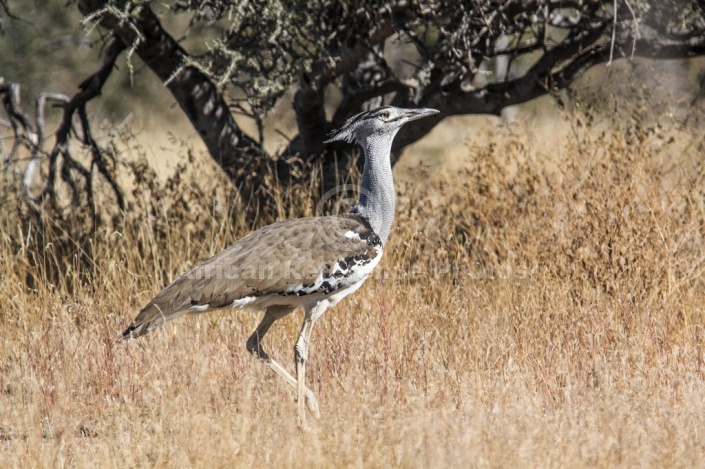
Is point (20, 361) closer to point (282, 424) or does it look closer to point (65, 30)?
point (282, 424)

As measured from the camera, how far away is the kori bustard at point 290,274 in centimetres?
409

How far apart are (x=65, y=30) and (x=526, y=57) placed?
7476 mm

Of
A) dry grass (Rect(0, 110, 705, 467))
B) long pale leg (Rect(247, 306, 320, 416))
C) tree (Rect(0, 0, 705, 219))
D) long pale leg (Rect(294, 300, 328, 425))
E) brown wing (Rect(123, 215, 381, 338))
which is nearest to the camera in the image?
dry grass (Rect(0, 110, 705, 467))

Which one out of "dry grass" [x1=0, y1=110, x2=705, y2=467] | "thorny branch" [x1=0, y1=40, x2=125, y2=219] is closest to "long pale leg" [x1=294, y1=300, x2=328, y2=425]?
"dry grass" [x1=0, y1=110, x2=705, y2=467]

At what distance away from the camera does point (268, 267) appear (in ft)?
13.8

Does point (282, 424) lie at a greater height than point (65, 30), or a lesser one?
lesser

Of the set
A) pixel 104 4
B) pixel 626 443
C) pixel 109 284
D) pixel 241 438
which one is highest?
pixel 104 4

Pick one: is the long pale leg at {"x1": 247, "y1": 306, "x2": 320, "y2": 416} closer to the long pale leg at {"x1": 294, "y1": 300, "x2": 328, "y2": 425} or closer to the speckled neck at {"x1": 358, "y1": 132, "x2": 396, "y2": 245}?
the long pale leg at {"x1": 294, "y1": 300, "x2": 328, "y2": 425}

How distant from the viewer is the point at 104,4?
5691 millimetres

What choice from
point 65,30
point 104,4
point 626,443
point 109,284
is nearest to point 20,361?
point 109,284

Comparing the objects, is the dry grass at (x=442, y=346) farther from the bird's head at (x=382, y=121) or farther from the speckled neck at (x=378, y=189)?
the bird's head at (x=382, y=121)

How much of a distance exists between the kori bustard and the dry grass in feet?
0.96

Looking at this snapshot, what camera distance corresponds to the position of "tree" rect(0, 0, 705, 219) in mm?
5652

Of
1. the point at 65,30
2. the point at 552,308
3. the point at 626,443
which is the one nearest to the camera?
the point at 626,443
